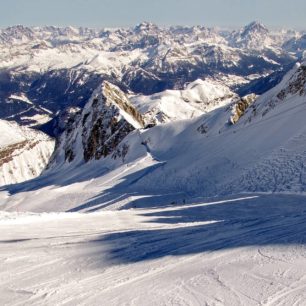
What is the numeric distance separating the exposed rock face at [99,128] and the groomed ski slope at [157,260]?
57.8 m

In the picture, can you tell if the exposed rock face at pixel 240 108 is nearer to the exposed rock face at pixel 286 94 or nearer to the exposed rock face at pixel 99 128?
the exposed rock face at pixel 286 94

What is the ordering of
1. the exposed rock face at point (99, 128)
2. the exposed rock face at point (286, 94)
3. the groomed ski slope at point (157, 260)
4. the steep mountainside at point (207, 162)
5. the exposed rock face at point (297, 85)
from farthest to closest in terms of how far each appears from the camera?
the exposed rock face at point (99, 128)
the exposed rock face at point (297, 85)
the exposed rock face at point (286, 94)
the steep mountainside at point (207, 162)
the groomed ski slope at point (157, 260)

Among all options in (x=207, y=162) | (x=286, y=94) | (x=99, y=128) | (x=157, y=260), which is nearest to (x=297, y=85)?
(x=286, y=94)

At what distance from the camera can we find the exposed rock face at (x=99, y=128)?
291ft

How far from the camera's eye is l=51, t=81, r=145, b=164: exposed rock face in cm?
8859

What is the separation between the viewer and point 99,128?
314 feet

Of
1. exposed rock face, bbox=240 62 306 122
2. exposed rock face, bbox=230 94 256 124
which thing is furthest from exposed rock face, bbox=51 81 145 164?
exposed rock face, bbox=240 62 306 122

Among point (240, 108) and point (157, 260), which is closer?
point (157, 260)

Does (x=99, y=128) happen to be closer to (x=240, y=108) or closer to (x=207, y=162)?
(x=240, y=108)

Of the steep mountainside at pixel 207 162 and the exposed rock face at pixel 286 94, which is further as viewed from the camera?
the exposed rock face at pixel 286 94

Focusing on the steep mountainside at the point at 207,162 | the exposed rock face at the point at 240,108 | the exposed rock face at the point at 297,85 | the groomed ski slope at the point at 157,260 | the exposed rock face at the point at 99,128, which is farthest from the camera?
the exposed rock face at the point at 99,128

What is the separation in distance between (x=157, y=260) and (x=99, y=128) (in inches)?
3239

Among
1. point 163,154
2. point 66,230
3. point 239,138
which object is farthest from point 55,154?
point 66,230

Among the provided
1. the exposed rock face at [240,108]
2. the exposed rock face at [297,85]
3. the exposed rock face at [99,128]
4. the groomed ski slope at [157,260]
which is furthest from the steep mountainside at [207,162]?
the groomed ski slope at [157,260]
